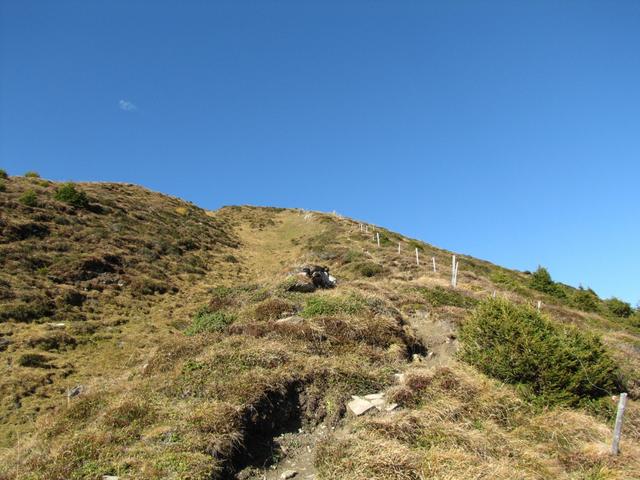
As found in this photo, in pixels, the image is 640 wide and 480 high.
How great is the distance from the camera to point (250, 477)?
295 inches

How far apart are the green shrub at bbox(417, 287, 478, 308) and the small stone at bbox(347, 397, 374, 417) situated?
33.9ft

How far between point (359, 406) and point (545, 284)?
114 ft

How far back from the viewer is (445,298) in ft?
67.6

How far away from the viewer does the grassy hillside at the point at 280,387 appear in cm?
730

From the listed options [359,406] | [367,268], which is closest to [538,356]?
[359,406]

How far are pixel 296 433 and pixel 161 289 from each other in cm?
1870

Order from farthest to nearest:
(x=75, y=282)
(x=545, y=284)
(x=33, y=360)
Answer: (x=545, y=284) < (x=75, y=282) < (x=33, y=360)

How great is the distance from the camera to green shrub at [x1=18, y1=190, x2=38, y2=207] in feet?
99.3

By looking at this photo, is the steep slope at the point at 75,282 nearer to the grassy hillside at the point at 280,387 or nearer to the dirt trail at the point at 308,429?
the grassy hillside at the point at 280,387

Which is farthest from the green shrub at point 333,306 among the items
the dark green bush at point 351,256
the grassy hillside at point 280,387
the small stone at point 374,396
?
the dark green bush at point 351,256

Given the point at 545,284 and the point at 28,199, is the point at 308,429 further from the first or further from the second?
the point at 545,284

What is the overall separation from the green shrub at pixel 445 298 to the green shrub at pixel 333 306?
5.78 meters

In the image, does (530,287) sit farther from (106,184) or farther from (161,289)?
(106,184)

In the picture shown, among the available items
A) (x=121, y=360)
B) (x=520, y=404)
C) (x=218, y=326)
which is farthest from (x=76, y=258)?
(x=520, y=404)
